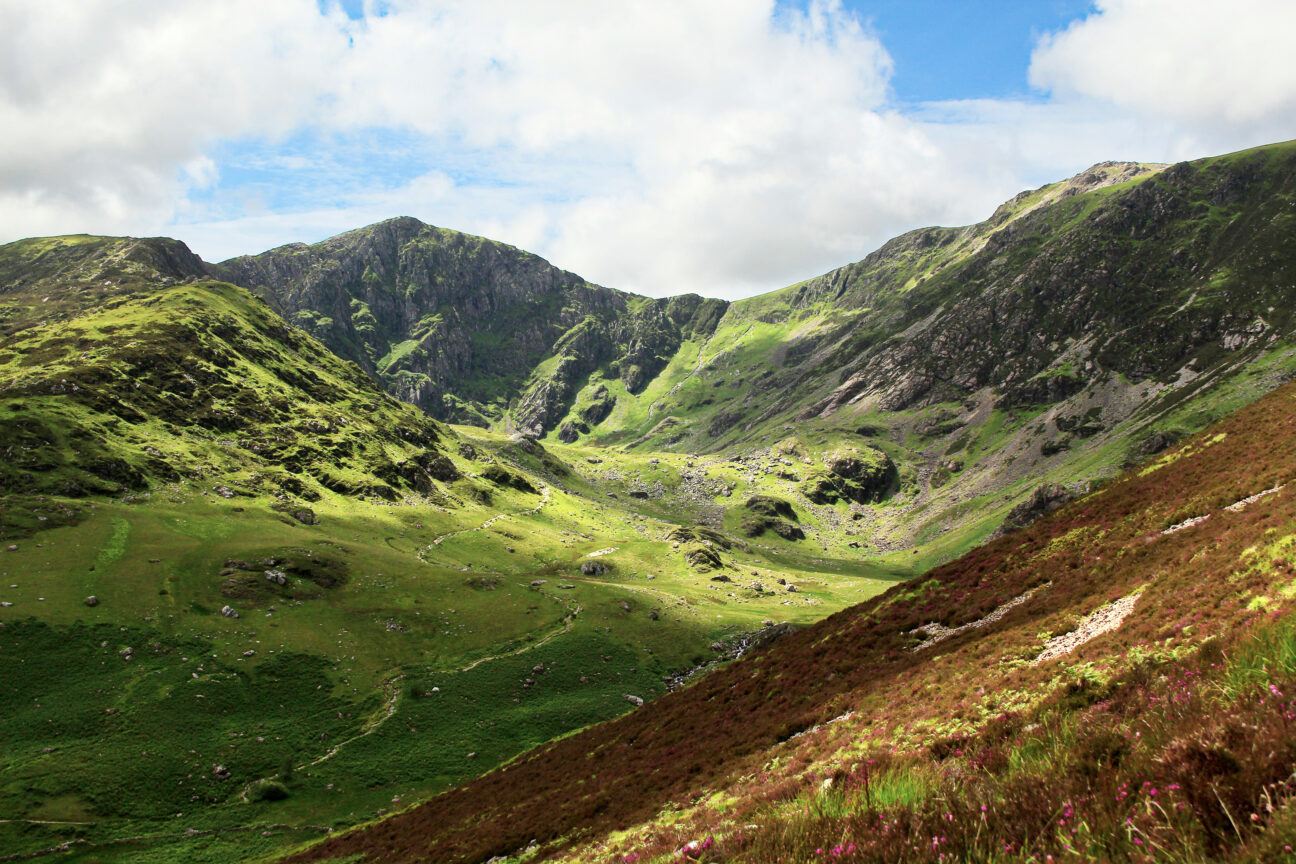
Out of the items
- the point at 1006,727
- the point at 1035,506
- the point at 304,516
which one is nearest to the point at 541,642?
the point at 304,516

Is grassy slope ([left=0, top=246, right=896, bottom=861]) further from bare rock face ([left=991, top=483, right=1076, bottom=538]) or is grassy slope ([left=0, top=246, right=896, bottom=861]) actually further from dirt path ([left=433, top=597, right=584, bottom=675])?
bare rock face ([left=991, top=483, right=1076, bottom=538])

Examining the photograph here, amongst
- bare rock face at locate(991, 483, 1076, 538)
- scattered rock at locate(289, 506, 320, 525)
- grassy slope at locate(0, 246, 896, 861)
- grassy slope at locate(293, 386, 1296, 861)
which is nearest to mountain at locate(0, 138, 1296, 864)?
grassy slope at locate(293, 386, 1296, 861)


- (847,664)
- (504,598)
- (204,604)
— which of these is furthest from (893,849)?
(504,598)

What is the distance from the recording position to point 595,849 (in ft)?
69.4

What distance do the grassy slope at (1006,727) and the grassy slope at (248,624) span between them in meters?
20.3

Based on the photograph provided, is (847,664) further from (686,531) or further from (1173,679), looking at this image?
(686,531)

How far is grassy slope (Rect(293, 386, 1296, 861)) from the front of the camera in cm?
558

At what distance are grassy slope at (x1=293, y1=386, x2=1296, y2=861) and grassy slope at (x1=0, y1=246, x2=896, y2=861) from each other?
66.7ft

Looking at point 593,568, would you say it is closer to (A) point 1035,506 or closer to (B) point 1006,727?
(B) point 1006,727

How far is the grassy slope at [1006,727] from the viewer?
5.58m

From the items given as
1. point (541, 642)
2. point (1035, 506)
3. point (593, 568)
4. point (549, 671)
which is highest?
point (593, 568)

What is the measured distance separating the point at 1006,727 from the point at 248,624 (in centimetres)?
8871

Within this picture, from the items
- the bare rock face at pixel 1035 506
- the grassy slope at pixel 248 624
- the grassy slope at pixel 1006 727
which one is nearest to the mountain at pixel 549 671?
the grassy slope at pixel 1006 727

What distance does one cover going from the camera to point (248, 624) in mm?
76625
